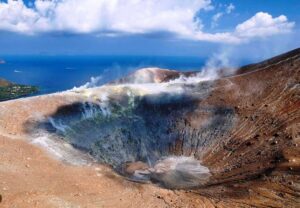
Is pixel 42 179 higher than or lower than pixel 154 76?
lower

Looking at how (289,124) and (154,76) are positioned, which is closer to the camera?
(289,124)

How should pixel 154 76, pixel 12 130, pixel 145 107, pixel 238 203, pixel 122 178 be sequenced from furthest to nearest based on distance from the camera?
pixel 154 76
pixel 145 107
pixel 12 130
pixel 122 178
pixel 238 203

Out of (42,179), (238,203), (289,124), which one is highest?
(289,124)

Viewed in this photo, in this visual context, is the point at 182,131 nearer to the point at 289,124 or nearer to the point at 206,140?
the point at 206,140

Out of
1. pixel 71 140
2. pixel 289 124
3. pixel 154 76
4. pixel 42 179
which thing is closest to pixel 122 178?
pixel 42 179

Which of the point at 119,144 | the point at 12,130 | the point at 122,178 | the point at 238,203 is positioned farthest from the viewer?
the point at 119,144

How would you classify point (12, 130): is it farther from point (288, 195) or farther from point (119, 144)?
point (288, 195)

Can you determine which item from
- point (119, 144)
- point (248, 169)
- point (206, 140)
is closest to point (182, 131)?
point (206, 140)
